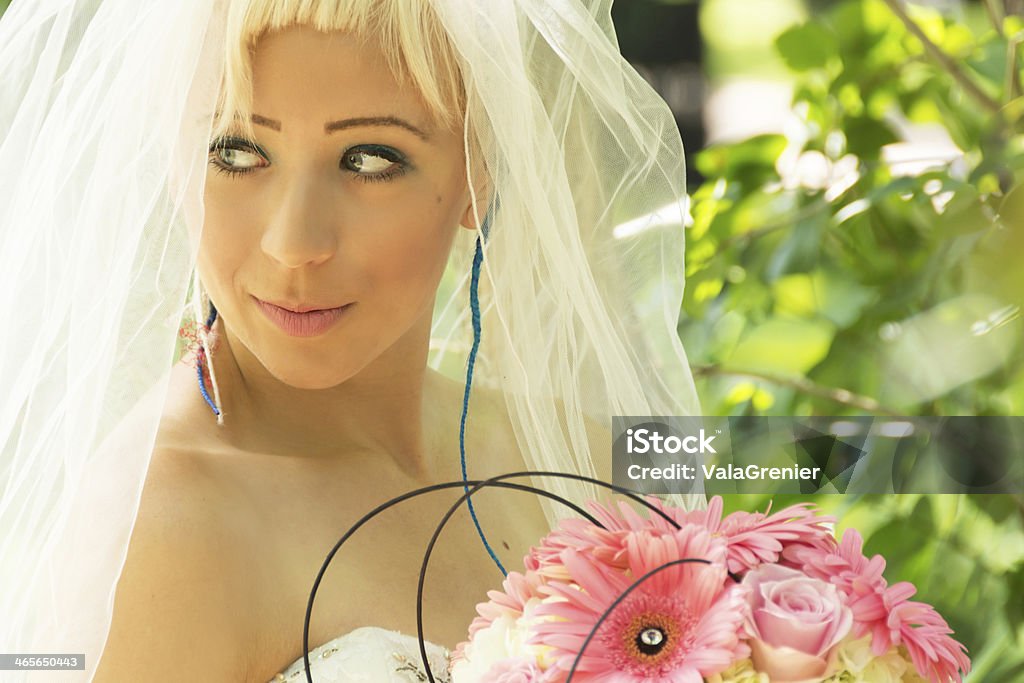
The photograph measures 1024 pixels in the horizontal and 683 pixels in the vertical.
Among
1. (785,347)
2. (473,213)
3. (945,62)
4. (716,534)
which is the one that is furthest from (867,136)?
(716,534)

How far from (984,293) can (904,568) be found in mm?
328

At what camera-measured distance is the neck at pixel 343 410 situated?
107 centimetres

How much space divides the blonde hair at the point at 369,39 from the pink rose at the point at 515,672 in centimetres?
47

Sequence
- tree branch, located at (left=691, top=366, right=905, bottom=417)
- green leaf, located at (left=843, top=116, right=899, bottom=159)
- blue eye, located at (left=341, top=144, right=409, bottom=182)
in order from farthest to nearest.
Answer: green leaf, located at (left=843, top=116, right=899, bottom=159), tree branch, located at (left=691, top=366, right=905, bottom=417), blue eye, located at (left=341, top=144, right=409, bottom=182)

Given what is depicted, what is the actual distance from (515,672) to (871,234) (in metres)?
1.00

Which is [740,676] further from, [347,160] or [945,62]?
[945,62]

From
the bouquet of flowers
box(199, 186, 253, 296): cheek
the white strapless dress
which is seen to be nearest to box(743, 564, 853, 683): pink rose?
the bouquet of flowers

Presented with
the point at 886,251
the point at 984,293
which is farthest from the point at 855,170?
the point at 984,293

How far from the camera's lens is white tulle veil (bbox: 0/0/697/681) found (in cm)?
81

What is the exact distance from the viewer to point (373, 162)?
0.93 m

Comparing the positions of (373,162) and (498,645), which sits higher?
(373,162)

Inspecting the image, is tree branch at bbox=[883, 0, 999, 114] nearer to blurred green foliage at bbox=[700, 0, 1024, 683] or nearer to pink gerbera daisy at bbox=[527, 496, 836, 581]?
blurred green foliage at bbox=[700, 0, 1024, 683]

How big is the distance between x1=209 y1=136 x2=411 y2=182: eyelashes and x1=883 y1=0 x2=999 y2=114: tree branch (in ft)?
2.48

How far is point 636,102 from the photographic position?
1.06 m
